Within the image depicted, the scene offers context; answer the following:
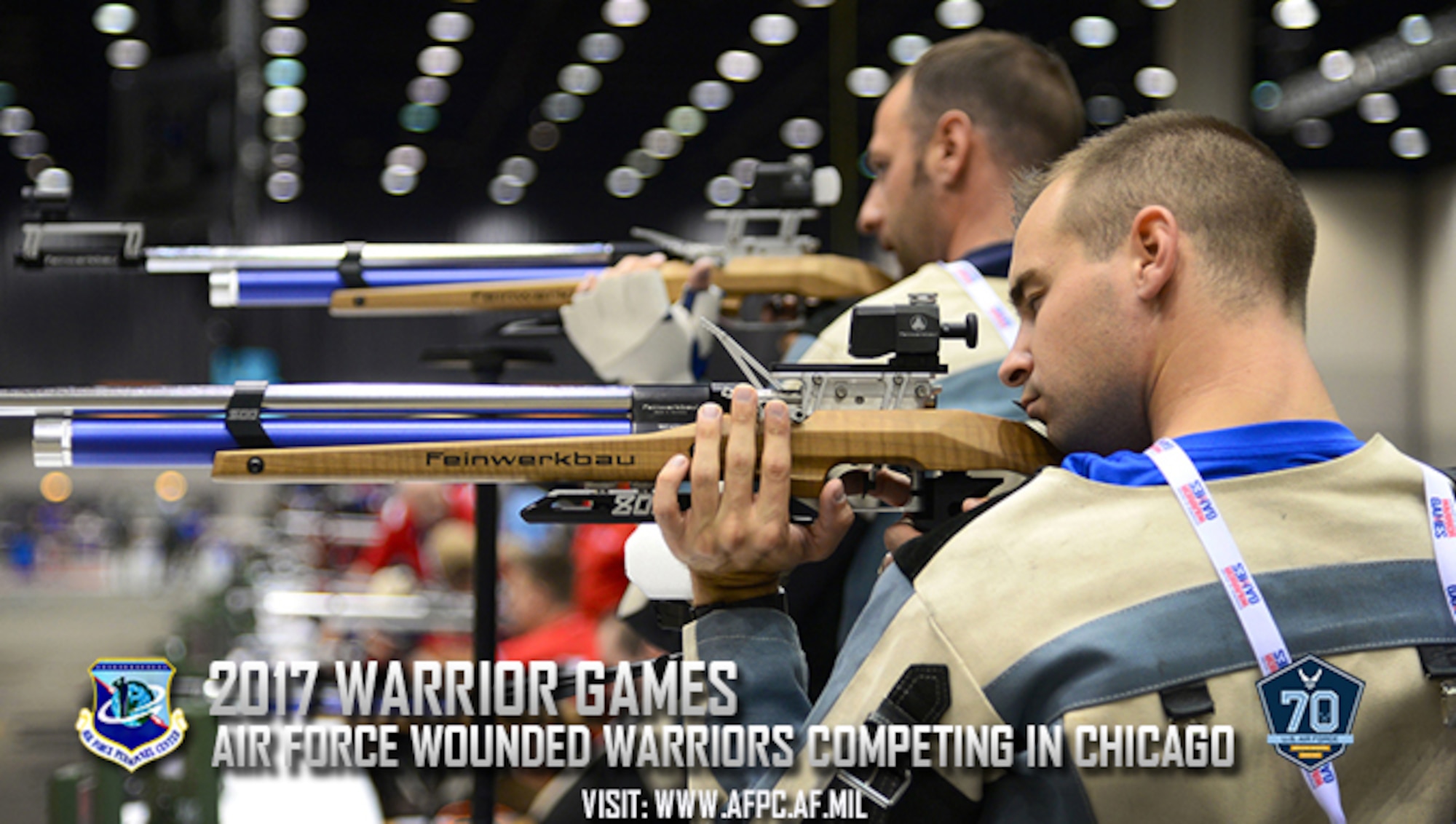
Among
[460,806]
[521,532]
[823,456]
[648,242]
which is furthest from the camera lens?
[521,532]

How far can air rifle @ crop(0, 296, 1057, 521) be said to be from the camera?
107 cm

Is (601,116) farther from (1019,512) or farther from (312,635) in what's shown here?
(1019,512)

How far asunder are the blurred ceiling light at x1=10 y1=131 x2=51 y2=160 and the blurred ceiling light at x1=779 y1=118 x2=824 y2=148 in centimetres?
194

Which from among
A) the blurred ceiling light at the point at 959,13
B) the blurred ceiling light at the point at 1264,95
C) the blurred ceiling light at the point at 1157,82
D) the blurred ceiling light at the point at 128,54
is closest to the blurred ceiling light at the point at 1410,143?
the blurred ceiling light at the point at 1264,95

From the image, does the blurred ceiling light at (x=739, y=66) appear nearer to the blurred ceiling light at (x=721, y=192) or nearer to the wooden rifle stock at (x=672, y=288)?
the blurred ceiling light at (x=721, y=192)

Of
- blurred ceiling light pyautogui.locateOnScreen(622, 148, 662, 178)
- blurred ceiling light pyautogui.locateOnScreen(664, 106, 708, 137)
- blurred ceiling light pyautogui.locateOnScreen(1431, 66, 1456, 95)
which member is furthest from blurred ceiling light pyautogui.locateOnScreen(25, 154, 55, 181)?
blurred ceiling light pyautogui.locateOnScreen(1431, 66, 1456, 95)

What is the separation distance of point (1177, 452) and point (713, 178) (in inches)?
108

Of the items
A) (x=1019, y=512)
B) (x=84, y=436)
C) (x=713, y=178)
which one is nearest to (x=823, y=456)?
(x=1019, y=512)

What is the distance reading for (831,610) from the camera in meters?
1.53

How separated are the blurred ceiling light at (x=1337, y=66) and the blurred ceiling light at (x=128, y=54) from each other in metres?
2.97

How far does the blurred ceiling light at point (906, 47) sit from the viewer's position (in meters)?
3.19

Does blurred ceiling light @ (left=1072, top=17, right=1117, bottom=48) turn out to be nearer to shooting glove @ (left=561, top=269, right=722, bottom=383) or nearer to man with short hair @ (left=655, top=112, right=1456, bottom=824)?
shooting glove @ (left=561, top=269, right=722, bottom=383)

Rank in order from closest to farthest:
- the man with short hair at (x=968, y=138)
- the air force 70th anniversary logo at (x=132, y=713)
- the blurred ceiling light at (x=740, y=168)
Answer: the air force 70th anniversary logo at (x=132, y=713)
the man with short hair at (x=968, y=138)
the blurred ceiling light at (x=740, y=168)

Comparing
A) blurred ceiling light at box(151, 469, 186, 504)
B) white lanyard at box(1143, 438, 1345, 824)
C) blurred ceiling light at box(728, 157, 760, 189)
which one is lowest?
white lanyard at box(1143, 438, 1345, 824)
